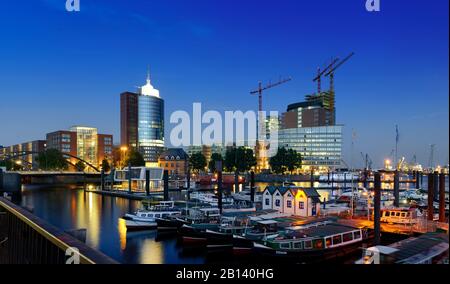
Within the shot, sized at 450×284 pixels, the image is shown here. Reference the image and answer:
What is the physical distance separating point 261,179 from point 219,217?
11272 cm

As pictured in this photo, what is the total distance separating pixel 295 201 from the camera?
4231 cm

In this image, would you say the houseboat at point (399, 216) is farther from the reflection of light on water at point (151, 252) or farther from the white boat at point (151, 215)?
the white boat at point (151, 215)

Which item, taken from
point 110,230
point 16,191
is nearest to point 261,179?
point 16,191

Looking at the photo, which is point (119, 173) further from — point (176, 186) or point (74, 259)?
point (74, 259)

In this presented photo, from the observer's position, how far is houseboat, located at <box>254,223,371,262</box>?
26.3 meters

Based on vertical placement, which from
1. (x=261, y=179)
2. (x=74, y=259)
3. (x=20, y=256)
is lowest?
(x=261, y=179)

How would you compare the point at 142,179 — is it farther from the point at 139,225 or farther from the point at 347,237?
the point at 347,237

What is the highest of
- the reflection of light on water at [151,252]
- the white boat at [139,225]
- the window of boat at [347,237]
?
the window of boat at [347,237]

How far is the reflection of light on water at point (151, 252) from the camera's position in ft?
101

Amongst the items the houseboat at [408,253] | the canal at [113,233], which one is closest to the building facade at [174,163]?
the canal at [113,233]

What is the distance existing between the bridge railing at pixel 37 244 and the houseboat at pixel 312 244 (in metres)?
16.9

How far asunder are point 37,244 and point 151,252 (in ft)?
60.1
